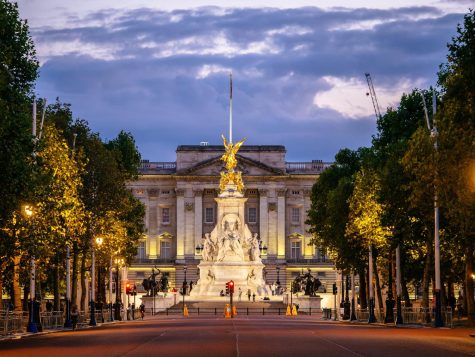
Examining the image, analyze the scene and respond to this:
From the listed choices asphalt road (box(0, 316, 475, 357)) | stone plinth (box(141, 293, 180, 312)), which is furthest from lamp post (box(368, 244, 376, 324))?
stone plinth (box(141, 293, 180, 312))

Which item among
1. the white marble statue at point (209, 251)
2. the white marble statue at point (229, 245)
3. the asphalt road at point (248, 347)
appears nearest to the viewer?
the asphalt road at point (248, 347)

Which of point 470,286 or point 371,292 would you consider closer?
point 470,286

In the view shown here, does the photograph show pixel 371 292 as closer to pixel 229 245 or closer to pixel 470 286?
pixel 470 286

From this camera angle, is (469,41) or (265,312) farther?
(265,312)

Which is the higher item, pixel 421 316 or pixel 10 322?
pixel 421 316

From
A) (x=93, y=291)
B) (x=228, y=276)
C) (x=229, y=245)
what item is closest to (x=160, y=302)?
(x=228, y=276)

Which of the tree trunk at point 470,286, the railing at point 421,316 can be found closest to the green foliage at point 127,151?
the railing at point 421,316

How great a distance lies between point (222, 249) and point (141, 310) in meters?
30.4

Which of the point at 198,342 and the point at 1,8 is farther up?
the point at 1,8

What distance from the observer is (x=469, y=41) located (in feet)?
187

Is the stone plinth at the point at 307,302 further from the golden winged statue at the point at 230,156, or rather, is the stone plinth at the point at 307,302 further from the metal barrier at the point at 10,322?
the metal barrier at the point at 10,322

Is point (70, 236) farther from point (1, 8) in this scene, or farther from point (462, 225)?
point (462, 225)

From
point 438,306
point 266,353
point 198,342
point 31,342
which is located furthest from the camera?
point 438,306

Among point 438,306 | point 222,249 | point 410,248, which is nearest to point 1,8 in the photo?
point 438,306
